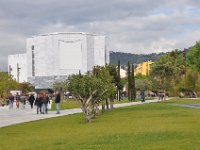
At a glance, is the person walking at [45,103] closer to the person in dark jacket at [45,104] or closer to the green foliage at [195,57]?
the person in dark jacket at [45,104]

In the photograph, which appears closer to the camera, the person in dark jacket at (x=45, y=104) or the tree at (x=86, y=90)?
the tree at (x=86, y=90)

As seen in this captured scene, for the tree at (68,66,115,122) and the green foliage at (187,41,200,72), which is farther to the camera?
the green foliage at (187,41,200,72)

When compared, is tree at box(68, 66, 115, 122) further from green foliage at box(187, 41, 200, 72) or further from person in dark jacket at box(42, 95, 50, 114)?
green foliage at box(187, 41, 200, 72)

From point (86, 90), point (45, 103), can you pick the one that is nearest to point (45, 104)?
point (45, 103)

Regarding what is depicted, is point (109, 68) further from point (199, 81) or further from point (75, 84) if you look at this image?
point (199, 81)

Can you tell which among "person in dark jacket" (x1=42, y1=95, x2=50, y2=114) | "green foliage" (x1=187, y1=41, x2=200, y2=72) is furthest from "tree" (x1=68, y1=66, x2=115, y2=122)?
"green foliage" (x1=187, y1=41, x2=200, y2=72)

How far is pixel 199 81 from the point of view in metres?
96.2

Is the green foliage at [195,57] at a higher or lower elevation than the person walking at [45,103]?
higher

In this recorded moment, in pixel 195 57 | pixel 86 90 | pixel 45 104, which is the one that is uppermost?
pixel 195 57

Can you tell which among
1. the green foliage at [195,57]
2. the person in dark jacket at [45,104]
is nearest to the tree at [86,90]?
the person in dark jacket at [45,104]

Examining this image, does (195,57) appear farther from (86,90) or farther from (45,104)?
(86,90)

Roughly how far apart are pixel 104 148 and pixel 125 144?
101cm

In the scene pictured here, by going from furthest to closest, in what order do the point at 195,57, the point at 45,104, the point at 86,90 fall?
the point at 195,57, the point at 45,104, the point at 86,90

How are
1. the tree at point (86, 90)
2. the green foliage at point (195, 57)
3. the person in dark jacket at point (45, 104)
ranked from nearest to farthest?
the tree at point (86, 90) < the person in dark jacket at point (45, 104) < the green foliage at point (195, 57)
